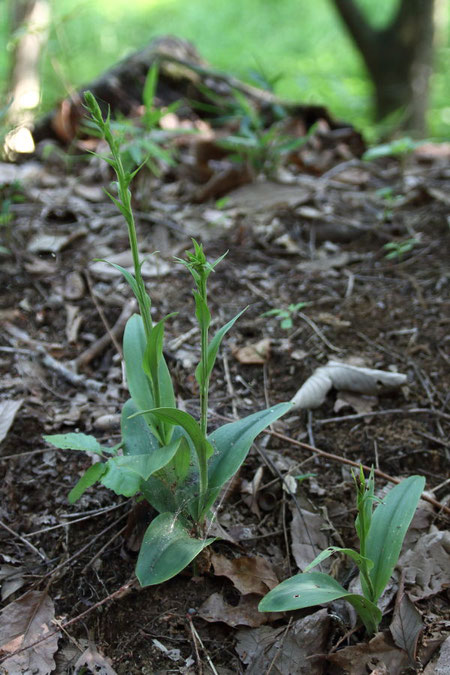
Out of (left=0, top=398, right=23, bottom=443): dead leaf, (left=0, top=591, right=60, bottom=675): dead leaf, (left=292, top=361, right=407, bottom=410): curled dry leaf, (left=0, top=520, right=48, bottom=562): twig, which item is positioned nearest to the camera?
(left=0, top=591, right=60, bottom=675): dead leaf

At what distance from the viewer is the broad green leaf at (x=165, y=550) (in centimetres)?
132

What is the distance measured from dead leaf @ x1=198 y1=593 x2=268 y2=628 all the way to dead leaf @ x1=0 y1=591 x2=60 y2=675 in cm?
37

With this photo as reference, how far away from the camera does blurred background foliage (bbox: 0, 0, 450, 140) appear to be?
8.77 meters

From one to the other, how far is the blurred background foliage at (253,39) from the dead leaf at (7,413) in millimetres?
7054

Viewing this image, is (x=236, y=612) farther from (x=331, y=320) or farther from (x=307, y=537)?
(x=331, y=320)

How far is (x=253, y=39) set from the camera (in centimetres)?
1117

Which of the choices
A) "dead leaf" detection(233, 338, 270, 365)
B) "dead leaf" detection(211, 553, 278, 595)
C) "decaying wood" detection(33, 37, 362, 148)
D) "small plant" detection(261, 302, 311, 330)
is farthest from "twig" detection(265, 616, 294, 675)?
"decaying wood" detection(33, 37, 362, 148)

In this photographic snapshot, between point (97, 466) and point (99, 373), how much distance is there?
89cm

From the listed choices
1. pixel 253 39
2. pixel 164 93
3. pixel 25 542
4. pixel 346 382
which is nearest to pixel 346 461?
pixel 346 382

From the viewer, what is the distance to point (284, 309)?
7.97ft

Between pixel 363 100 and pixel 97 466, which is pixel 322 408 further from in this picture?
pixel 363 100

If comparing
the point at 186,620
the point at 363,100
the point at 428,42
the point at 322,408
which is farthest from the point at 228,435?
the point at 363,100

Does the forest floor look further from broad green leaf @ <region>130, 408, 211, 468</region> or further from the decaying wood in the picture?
the decaying wood

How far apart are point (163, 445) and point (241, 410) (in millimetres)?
557
